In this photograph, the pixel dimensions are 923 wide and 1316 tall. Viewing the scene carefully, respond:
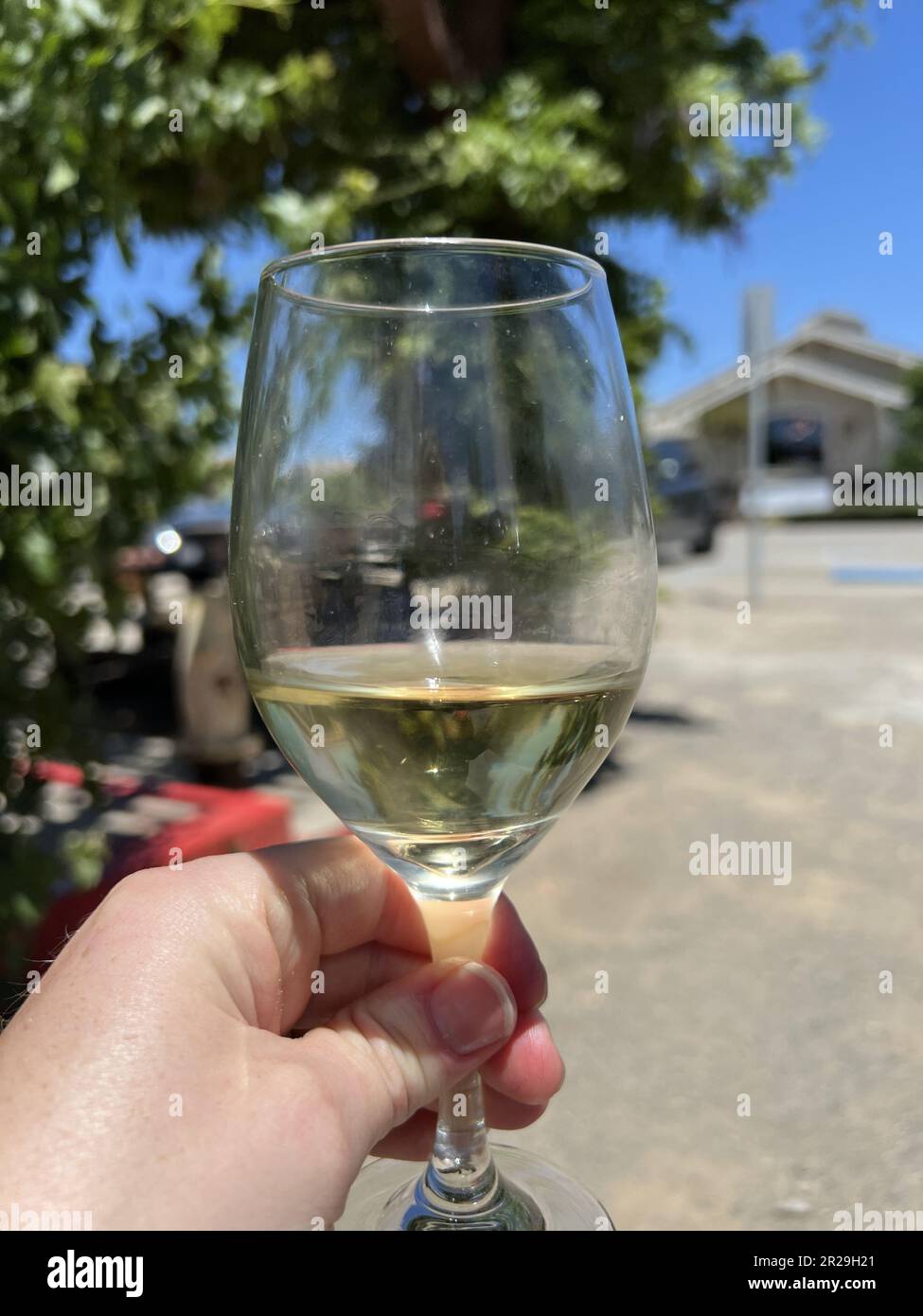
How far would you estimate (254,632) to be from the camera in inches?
40.9

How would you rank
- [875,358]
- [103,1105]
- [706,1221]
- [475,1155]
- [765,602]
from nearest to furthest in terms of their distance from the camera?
[103,1105], [475,1155], [706,1221], [765,602], [875,358]

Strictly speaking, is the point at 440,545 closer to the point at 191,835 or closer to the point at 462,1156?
the point at 462,1156

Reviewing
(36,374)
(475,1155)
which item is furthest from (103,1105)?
(36,374)

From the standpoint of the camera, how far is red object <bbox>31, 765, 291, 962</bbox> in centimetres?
261

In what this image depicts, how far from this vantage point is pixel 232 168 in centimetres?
446

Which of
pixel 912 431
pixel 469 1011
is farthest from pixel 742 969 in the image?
pixel 912 431

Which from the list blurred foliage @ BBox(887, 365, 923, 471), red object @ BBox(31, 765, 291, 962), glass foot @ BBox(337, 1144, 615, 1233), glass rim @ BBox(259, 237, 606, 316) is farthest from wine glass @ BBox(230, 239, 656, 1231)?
blurred foliage @ BBox(887, 365, 923, 471)

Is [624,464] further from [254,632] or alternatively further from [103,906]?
[103,906]

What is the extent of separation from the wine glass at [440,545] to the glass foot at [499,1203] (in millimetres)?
377

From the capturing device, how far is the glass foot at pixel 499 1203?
1.13m

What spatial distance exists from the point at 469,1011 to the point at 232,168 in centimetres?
432

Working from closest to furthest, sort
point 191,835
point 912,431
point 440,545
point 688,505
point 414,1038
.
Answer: point 440,545 → point 414,1038 → point 191,835 → point 688,505 → point 912,431

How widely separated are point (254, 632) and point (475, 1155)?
2.05 feet

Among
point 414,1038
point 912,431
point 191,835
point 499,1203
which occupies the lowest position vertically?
point 191,835
